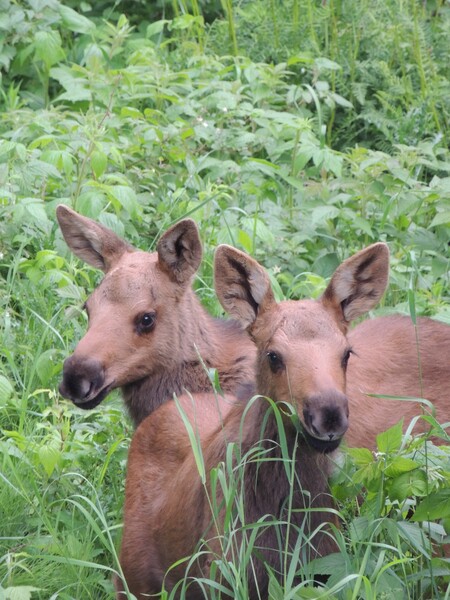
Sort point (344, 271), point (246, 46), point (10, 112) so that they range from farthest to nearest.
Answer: point (246, 46) < point (10, 112) < point (344, 271)

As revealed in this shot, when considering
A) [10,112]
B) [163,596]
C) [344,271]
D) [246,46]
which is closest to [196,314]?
[344,271]

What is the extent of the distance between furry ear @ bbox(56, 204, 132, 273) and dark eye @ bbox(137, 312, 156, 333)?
52 centimetres

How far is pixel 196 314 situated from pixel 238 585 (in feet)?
8.31

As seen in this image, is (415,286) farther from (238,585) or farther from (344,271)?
(238,585)

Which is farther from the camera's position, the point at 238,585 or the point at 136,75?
the point at 136,75

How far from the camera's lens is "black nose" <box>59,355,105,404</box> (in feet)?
20.5

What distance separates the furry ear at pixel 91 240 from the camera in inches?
→ 282

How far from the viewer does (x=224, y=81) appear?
1027 centimetres

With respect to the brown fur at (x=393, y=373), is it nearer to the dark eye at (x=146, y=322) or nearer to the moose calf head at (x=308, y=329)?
the moose calf head at (x=308, y=329)

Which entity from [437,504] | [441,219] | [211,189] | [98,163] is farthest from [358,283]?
[211,189]

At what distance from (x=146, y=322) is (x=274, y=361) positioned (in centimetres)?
160

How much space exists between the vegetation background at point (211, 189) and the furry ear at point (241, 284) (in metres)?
0.72

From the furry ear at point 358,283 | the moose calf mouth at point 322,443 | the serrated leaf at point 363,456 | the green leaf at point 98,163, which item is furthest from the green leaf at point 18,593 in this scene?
the green leaf at point 98,163

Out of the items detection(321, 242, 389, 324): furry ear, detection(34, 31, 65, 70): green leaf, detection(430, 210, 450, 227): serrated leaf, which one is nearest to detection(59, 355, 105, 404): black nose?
detection(321, 242, 389, 324): furry ear
